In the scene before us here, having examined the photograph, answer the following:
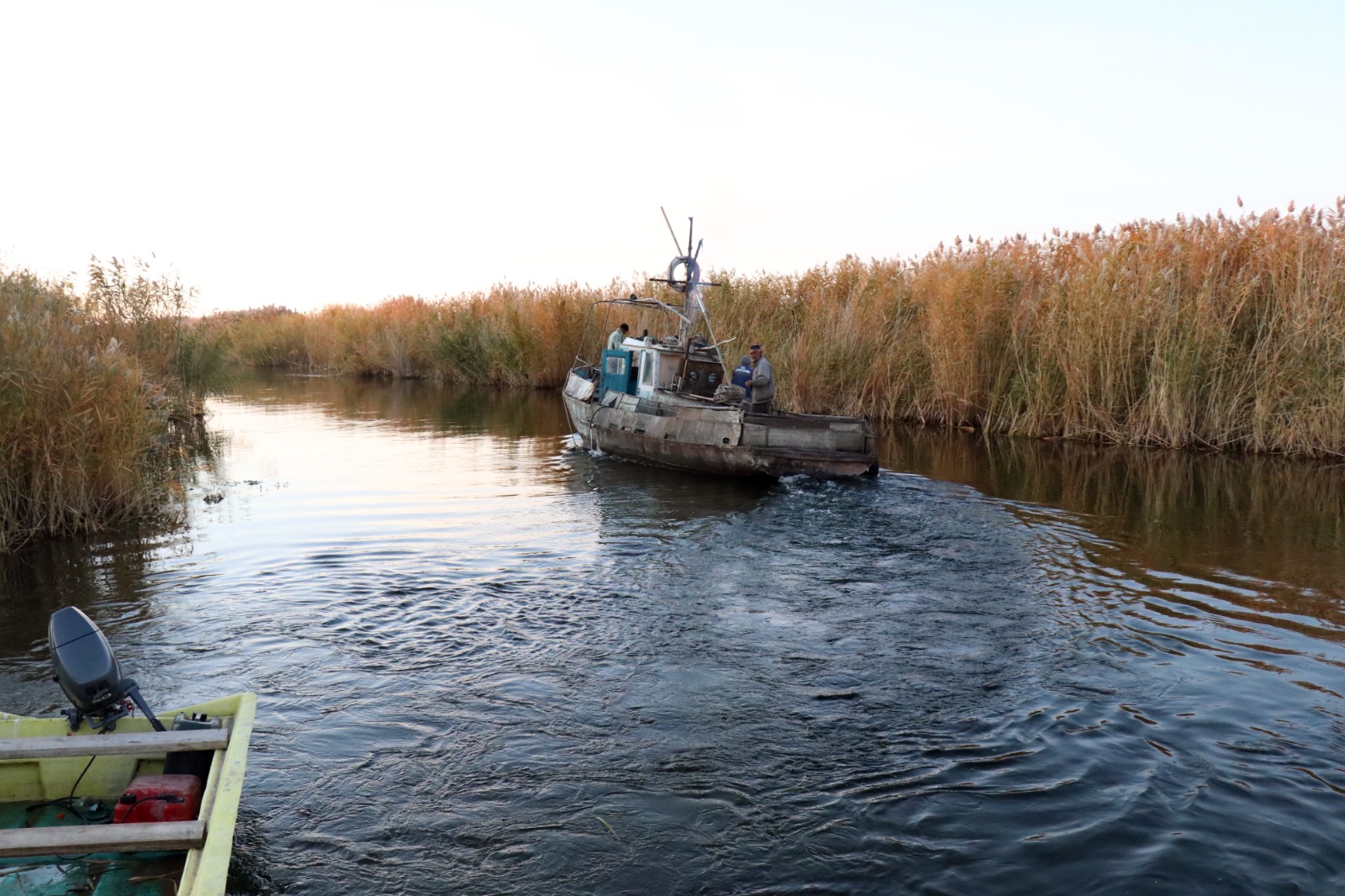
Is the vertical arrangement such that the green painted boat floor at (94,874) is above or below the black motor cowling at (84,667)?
below

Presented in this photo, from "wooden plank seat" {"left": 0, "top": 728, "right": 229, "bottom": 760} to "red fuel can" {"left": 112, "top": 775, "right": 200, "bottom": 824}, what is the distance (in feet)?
0.41

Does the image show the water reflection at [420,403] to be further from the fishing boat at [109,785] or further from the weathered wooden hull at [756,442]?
the fishing boat at [109,785]

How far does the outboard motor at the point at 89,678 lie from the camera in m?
4.00

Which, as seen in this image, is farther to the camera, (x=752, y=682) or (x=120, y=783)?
(x=752, y=682)

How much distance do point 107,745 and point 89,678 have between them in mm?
410

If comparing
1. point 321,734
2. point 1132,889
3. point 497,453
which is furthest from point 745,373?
point 1132,889

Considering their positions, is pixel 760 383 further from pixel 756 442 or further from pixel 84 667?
pixel 84 667

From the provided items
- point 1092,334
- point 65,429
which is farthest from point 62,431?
point 1092,334

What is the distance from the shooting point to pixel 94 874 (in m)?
3.63

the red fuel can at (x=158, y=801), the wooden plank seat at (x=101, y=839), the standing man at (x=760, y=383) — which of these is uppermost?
the standing man at (x=760, y=383)

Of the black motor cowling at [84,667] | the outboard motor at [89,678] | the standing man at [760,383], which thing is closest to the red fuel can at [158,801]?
the outboard motor at [89,678]

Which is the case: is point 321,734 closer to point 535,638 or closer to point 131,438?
point 535,638

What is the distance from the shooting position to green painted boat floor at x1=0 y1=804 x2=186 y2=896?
3.53 m

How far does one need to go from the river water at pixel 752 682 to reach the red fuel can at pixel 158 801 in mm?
409
